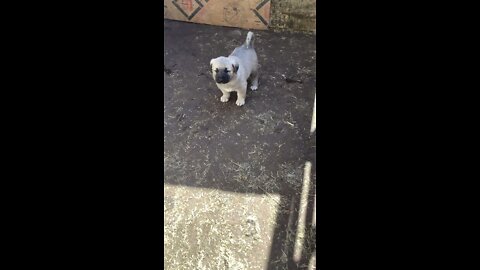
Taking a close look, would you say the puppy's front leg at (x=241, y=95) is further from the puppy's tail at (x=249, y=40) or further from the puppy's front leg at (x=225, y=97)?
the puppy's tail at (x=249, y=40)

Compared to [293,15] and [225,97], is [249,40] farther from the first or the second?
[293,15]

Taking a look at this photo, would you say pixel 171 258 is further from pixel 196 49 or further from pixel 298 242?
pixel 196 49

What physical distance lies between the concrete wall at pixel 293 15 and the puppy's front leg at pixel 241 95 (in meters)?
1.88

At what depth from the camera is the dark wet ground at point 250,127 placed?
11.2 feet

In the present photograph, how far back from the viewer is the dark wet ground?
11.2 ft

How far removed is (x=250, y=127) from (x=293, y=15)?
2378 millimetres

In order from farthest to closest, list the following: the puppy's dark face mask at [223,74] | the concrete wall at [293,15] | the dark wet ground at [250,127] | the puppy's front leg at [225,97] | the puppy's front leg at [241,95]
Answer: the concrete wall at [293,15], the puppy's front leg at [225,97], the puppy's front leg at [241,95], the puppy's dark face mask at [223,74], the dark wet ground at [250,127]

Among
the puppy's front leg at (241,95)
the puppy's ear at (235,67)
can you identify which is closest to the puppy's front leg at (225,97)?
the puppy's front leg at (241,95)

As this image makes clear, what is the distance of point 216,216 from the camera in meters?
3.22

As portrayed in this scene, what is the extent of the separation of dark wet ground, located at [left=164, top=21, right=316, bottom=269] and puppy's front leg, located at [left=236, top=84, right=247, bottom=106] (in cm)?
10

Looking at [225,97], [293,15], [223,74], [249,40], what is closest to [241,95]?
[225,97]

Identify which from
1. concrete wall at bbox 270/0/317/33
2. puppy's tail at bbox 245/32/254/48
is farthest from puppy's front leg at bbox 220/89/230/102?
concrete wall at bbox 270/0/317/33

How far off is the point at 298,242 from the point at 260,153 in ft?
3.61

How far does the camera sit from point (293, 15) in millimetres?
5504
